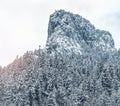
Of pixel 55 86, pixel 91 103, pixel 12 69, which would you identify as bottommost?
pixel 91 103

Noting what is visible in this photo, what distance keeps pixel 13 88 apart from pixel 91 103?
35986 mm

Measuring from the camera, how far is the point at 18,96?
130500 millimetres

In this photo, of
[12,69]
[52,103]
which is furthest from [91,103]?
[12,69]

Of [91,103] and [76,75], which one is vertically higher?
[76,75]

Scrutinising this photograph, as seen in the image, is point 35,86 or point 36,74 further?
point 36,74

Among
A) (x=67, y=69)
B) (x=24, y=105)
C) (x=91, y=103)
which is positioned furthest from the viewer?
(x=67, y=69)

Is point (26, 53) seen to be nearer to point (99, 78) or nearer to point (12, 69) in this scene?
point (12, 69)

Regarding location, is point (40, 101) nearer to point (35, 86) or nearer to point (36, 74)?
point (35, 86)

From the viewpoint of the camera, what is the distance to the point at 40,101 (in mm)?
129375

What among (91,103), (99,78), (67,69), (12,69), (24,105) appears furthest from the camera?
(12,69)

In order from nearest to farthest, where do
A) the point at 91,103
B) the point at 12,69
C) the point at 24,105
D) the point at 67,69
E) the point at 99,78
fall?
the point at 91,103 < the point at 24,105 < the point at 99,78 < the point at 67,69 < the point at 12,69

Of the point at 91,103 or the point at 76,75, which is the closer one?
the point at 91,103

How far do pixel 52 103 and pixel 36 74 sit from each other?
20.9m

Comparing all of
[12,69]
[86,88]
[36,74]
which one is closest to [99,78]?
[86,88]
